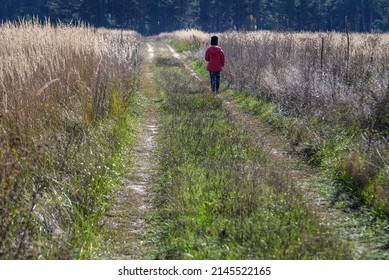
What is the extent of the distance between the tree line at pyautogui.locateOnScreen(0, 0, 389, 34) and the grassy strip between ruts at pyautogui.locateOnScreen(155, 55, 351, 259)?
2432 inches

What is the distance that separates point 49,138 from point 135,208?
138 centimetres

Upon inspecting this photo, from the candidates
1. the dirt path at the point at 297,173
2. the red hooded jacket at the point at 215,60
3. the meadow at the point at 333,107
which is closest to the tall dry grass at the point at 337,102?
the meadow at the point at 333,107

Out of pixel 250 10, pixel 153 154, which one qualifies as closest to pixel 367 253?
pixel 153 154

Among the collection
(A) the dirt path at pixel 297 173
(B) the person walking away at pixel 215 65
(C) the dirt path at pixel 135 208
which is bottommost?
(C) the dirt path at pixel 135 208

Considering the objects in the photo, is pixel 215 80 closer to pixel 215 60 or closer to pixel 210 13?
pixel 215 60

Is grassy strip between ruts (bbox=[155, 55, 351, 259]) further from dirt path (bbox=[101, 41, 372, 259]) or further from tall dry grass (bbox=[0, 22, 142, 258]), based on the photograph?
tall dry grass (bbox=[0, 22, 142, 258])

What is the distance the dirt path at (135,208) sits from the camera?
5.55m

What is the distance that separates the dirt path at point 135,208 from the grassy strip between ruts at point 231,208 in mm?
166

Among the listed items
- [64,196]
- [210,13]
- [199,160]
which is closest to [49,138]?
[64,196]

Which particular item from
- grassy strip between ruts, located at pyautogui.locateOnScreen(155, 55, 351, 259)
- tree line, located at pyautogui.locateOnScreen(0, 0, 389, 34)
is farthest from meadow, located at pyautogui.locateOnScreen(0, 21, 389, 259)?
tree line, located at pyautogui.locateOnScreen(0, 0, 389, 34)

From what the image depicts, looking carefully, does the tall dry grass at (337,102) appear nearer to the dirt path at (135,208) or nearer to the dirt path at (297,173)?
the dirt path at (297,173)

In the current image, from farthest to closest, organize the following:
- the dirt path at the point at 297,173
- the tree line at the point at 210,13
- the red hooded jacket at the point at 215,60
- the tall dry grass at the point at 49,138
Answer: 1. the tree line at the point at 210,13
2. the red hooded jacket at the point at 215,60
3. the dirt path at the point at 297,173
4. the tall dry grass at the point at 49,138

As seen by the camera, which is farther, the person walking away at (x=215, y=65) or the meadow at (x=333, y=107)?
the person walking away at (x=215, y=65)

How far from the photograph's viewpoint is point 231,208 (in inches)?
237
